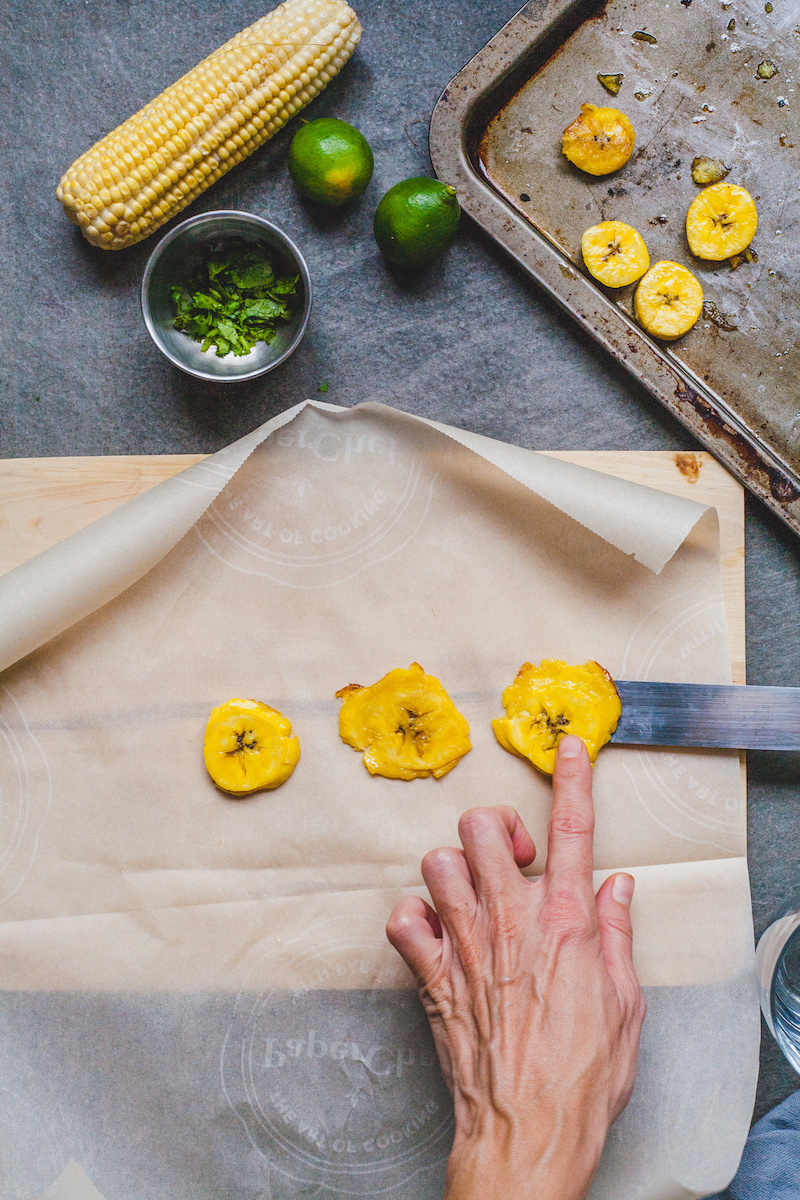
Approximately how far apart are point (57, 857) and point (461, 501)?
Result: 1.09 metres

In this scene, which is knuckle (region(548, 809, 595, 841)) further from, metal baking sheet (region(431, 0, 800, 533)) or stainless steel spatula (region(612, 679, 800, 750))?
metal baking sheet (region(431, 0, 800, 533))

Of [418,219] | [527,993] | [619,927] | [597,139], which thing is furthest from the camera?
[597,139]

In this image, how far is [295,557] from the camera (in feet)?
5.08

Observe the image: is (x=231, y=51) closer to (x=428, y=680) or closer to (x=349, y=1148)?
(x=428, y=680)

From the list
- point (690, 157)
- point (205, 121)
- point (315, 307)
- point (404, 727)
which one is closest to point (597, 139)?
point (690, 157)

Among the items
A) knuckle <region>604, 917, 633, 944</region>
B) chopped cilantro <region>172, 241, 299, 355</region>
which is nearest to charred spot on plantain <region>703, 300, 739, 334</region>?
chopped cilantro <region>172, 241, 299, 355</region>

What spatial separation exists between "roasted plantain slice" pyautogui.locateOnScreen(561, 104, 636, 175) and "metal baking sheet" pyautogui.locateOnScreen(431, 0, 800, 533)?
0.11 ft

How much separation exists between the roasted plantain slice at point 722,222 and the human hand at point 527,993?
3.68 ft

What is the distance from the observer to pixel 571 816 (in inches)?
55.0

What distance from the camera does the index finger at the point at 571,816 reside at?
4.51 ft

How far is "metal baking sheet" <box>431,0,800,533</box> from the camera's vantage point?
1.67 metres

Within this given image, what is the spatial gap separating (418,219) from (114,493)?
84 cm

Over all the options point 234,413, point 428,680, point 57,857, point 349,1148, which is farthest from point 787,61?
point 349,1148

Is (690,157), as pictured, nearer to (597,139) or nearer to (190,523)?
(597,139)
